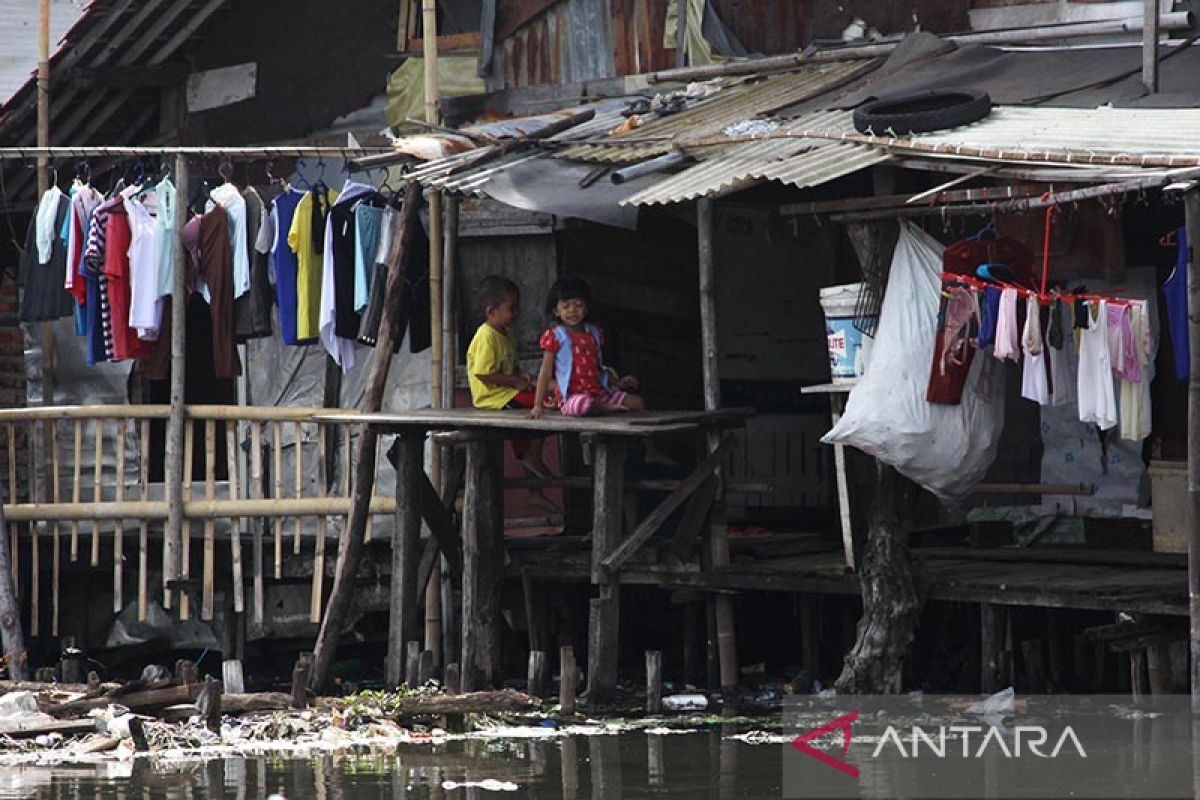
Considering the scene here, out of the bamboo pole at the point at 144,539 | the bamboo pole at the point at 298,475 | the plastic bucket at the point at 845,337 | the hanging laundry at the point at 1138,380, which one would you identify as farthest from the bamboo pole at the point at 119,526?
the hanging laundry at the point at 1138,380

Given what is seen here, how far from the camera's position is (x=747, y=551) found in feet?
48.3

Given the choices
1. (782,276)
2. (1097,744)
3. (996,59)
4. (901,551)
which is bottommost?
(1097,744)

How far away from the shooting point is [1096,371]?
12000 millimetres

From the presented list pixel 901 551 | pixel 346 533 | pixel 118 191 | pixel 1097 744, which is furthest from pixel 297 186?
pixel 1097 744

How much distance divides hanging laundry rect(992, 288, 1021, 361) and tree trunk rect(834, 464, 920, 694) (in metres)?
1.03

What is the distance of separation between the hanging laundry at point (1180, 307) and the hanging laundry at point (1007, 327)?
0.78 m

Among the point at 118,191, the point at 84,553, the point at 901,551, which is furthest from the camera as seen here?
the point at 84,553

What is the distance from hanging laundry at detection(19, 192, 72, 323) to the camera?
1509 centimetres

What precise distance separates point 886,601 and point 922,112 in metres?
2.62

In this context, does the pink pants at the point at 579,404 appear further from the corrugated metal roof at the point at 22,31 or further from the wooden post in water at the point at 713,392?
the corrugated metal roof at the point at 22,31

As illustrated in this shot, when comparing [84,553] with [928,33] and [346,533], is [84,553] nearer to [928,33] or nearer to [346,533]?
[346,533]

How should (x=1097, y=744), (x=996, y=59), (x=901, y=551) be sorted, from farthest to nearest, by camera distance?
(x=996, y=59) < (x=901, y=551) < (x=1097, y=744)

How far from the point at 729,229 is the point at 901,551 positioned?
3.66 meters

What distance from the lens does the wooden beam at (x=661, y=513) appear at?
13336 millimetres
